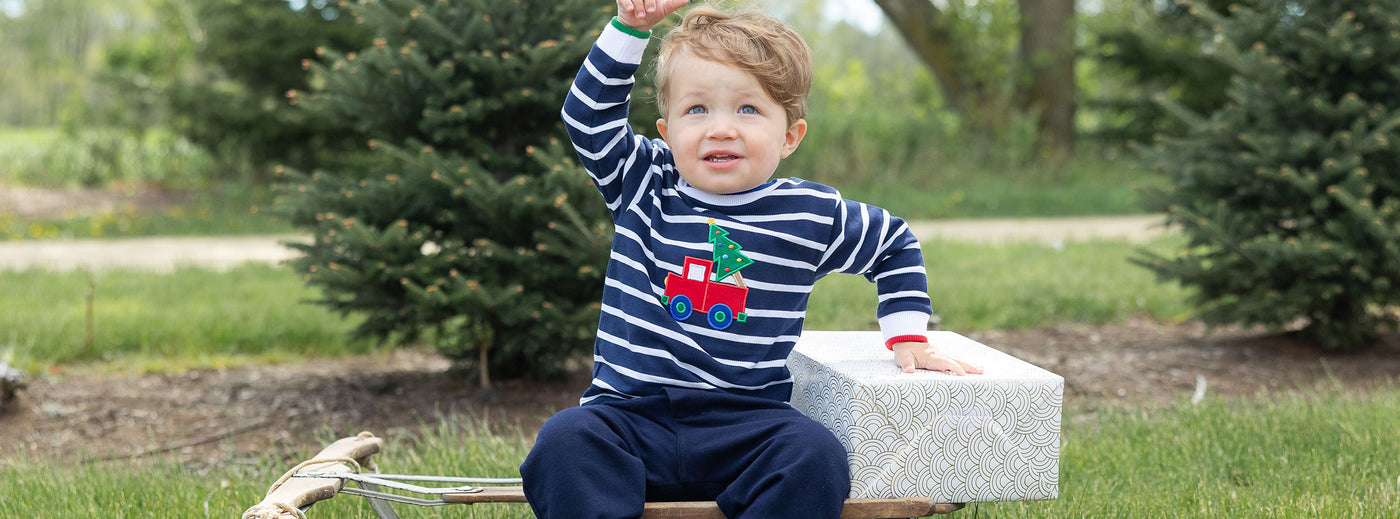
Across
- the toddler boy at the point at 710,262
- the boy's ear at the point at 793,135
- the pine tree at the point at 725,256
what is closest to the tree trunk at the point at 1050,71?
the boy's ear at the point at 793,135

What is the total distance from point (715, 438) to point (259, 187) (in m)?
11.1

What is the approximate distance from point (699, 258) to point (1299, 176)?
373 centimetres

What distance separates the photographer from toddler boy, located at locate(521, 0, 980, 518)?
2193 mm

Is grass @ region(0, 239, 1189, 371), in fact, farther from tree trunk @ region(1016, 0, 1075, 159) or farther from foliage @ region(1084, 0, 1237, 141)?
foliage @ region(1084, 0, 1237, 141)

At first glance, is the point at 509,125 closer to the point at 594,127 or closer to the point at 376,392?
the point at 376,392

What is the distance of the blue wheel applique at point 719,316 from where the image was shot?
2270 millimetres

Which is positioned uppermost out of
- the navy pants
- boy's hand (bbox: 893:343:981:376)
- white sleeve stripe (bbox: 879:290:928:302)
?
white sleeve stripe (bbox: 879:290:928:302)

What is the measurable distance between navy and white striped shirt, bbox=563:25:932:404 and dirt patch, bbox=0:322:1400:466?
64.0 inches

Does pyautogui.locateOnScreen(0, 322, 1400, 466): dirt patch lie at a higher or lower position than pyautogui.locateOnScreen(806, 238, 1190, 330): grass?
lower

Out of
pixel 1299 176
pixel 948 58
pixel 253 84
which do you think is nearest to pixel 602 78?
pixel 1299 176

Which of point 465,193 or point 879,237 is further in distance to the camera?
point 465,193

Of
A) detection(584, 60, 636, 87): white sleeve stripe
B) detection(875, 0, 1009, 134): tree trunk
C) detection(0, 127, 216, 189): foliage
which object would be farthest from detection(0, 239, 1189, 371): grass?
detection(875, 0, 1009, 134): tree trunk

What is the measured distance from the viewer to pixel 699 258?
2.29m

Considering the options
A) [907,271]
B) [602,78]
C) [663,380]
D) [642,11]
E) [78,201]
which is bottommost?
[663,380]
